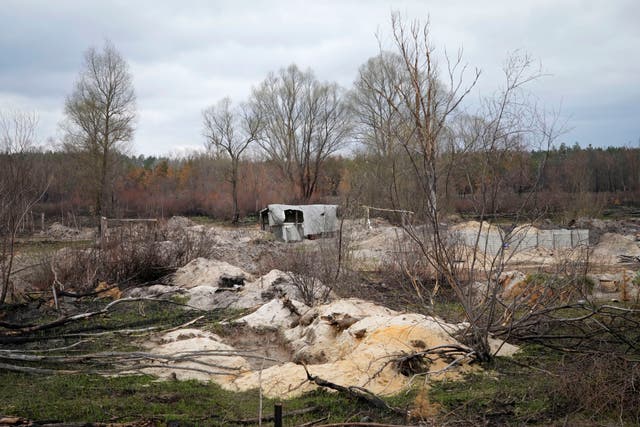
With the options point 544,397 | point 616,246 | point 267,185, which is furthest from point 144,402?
point 267,185

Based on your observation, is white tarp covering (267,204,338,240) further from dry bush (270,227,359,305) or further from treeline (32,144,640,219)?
dry bush (270,227,359,305)

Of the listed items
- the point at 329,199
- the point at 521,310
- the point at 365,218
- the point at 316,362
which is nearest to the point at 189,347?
the point at 316,362

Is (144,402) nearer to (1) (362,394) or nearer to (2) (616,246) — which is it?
(1) (362,394)

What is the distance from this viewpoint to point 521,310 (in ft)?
32.6

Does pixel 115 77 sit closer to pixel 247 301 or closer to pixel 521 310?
pixel 247 301

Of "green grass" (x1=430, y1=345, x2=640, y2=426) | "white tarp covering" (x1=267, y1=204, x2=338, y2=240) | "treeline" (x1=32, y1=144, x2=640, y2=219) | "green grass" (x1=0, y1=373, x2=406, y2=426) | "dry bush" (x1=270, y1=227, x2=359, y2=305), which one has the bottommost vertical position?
"green grass" (x1=0, y1=373, x2=406, y2=426)

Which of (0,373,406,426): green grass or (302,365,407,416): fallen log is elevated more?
(302,365,407,416): fallen log

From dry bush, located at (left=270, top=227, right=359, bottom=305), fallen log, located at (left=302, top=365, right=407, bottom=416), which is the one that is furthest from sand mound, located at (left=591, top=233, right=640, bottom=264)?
fallen log, located at (left=302, top=365, right=407, bottom=416)

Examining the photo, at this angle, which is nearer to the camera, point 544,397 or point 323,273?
point 544,397

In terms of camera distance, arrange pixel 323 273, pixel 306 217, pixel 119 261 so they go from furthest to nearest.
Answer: pixel 306 217, pixel 119 261, pixel 323 273

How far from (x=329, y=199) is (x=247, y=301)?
1307 inches

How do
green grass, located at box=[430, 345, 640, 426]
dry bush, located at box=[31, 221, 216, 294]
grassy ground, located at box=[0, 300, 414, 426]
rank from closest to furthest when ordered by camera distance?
1. green grass, located at box=[430, 345, 640, 426]
2. grassy ground, located at box=[0, 300, 414, 426]
3. dry bush, located at box=[31, 221, 216, 294]

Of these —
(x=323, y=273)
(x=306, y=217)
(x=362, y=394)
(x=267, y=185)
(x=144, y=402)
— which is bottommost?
(x=144, y=402)

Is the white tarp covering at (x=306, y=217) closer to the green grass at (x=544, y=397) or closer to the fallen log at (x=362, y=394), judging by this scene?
the green grass at (x=544, y=397)
